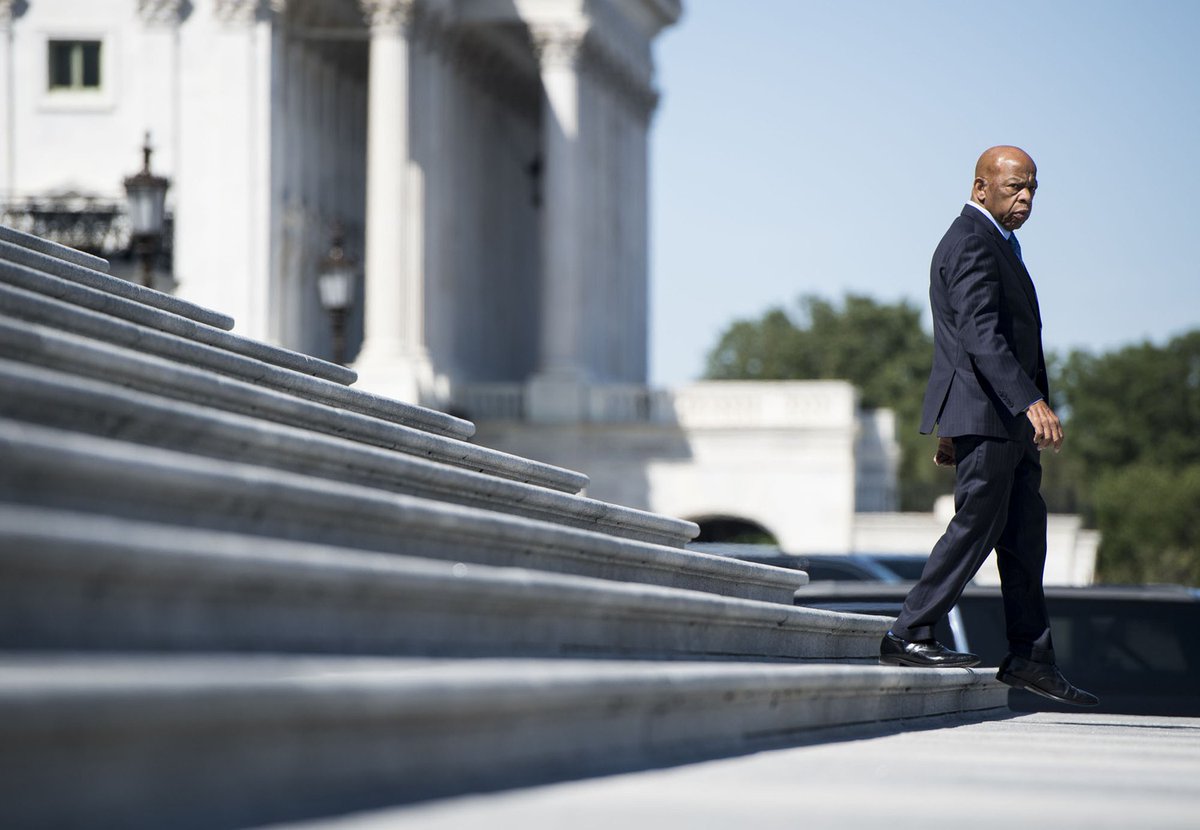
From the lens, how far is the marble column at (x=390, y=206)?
4912cm

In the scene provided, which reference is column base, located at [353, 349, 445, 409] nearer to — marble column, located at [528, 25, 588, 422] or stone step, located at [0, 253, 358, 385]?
marble column, located at [528, 25, 588, 422]

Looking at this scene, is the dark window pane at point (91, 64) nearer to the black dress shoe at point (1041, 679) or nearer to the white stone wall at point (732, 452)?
the white stone wall at point (732, 452)

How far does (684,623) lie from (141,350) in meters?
2.53

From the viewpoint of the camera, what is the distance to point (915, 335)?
115062 millimetres

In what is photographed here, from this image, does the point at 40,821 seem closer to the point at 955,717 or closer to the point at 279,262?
the point at 955,717

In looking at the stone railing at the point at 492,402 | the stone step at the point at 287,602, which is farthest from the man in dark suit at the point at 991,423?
the stone railing at the point at 492,402

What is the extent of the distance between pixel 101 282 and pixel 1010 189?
401cm

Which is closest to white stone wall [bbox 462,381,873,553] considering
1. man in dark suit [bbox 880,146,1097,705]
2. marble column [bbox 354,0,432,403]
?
marble column [bbox 354,0,432,403]

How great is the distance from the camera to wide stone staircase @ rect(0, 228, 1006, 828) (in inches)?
184

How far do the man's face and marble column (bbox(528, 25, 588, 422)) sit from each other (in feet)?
146

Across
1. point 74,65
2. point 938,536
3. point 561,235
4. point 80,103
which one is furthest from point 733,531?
point 74,65

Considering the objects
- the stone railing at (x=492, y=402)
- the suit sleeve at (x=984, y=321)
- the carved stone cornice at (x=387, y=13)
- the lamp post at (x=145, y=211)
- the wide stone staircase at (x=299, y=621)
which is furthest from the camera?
the stone railing at (x=492, y=402)

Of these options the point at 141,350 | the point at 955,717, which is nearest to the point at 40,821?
the point at 141,350

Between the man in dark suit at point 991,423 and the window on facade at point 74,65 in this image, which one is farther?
the window on facade at point 74,65
